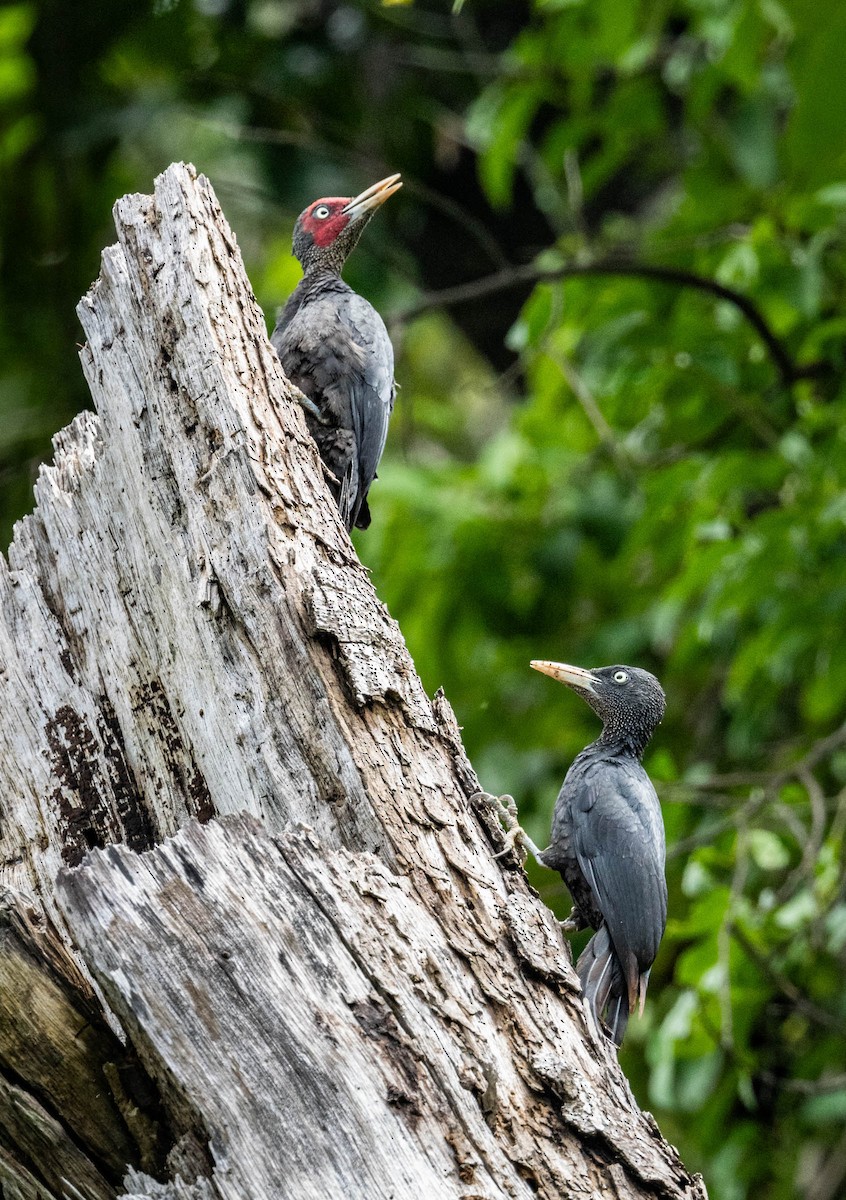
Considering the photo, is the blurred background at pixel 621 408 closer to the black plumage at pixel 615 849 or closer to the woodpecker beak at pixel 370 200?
the black plumage at pixel 615 849

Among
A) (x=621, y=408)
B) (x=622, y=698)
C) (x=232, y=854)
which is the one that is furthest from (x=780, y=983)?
(x=232, y=854)

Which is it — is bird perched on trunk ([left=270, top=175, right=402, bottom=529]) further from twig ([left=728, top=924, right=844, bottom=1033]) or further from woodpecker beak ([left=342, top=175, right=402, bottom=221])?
twig ([left=728, top=924, right=844, bottom=1033])

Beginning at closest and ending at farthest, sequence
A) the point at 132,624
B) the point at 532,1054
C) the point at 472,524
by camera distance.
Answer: the point at 532,1054
the point at 132,624
the point at 472,524

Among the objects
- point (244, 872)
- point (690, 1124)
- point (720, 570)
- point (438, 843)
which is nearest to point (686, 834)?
point (720, 570)

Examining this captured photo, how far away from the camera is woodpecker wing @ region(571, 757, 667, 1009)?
11.9 feet

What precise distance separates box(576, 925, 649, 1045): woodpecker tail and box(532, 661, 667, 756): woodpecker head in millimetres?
945

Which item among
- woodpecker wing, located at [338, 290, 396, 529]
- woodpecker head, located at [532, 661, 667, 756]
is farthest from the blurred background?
woodpecker wing, located at [338, 290, 396, 529]

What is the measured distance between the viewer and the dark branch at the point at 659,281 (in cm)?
545

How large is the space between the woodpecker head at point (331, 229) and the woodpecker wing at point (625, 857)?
6.90 ft

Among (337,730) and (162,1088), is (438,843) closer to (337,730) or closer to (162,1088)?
(337,730)

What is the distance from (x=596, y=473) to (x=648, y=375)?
1175 mm

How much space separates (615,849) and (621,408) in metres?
2.67

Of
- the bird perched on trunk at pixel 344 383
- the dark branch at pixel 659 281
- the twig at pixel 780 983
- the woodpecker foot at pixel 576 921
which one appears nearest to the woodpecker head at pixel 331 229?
the bird perched on trunk at pixel 344 383

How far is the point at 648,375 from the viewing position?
221 inches
